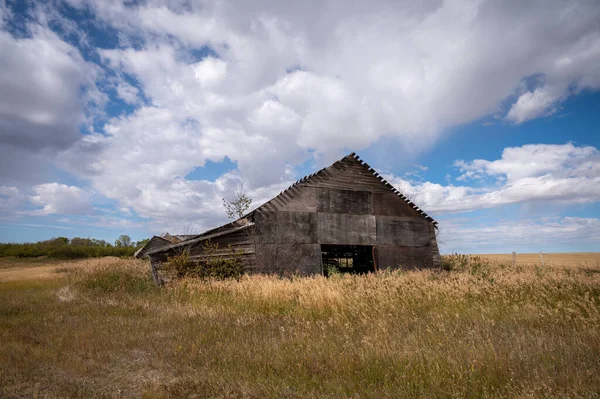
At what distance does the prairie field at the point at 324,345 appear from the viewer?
3.93 meters

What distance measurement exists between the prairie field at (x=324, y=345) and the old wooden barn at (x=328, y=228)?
6507 mm

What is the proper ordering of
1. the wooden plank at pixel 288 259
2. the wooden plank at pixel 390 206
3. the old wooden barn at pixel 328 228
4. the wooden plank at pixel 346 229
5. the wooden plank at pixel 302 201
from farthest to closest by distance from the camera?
the wooden plank at pixel 390 206 → the wooden plank at pixel 346 229 → the wooden plank at pixel 302 201 → the old wooden barn at pixel 328 228 → the wooden plank at pixel 288 259

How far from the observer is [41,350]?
5789 mm

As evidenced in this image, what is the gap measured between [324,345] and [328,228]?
12682mm

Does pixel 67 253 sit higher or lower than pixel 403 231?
lower

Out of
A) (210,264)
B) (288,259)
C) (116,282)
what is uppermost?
(288,259)

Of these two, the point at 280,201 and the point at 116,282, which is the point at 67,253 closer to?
the point at 116,282

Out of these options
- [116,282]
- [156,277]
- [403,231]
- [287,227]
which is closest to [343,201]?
[287,227]

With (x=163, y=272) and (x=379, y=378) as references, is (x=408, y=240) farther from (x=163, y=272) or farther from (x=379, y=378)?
(x=379, y=378)

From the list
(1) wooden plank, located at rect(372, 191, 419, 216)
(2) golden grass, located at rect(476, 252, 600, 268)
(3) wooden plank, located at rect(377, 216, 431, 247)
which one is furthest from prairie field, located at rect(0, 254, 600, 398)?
(2) golden grass, located at rect(476, 252, 600, 268)

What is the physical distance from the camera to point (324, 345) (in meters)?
5.32

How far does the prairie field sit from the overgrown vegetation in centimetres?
546

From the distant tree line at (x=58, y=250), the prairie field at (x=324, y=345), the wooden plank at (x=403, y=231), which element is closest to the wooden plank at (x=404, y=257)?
the wooden plank at (x=403, y=231)

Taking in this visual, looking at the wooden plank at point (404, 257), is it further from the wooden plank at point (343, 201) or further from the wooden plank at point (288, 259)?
the wooden plank at point (288, 259)
